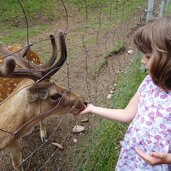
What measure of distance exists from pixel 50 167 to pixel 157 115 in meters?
1.64

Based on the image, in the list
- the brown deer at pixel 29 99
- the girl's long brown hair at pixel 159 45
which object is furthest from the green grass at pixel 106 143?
the girl's long brown hair at pixel 159 45

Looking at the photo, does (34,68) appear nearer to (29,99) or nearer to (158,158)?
(29,99)

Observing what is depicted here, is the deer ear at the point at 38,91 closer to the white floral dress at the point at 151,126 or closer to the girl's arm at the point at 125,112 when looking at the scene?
the girl's arm at the point at 125,112

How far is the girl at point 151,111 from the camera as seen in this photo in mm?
1849

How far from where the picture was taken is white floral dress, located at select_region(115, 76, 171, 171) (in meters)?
1.99

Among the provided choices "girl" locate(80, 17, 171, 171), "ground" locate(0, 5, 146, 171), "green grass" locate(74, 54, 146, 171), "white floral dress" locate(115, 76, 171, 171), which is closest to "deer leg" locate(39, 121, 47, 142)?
"ground" locate(0, 5, 146, 171)

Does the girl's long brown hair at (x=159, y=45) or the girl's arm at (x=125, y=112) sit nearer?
the girl's long brown hair at (x=159, y=45)

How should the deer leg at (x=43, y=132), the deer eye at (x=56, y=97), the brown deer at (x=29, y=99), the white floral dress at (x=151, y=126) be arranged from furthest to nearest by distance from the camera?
the deer leg at (x=43, y=132), the deer eye at (x=56, y=97), the brown deer at (x=29, y=99), the white floral dress at (x=151, y=126)

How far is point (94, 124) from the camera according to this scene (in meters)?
3.93

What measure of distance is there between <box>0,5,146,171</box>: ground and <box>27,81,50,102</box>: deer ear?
0.97 feet

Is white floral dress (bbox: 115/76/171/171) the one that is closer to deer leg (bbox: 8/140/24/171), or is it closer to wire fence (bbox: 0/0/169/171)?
wire fence (bbox: 0/0/169/171)

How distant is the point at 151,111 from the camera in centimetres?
203

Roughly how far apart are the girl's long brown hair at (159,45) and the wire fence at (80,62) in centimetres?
66

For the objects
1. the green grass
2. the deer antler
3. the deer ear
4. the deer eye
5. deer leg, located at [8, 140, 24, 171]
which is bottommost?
the green grass
